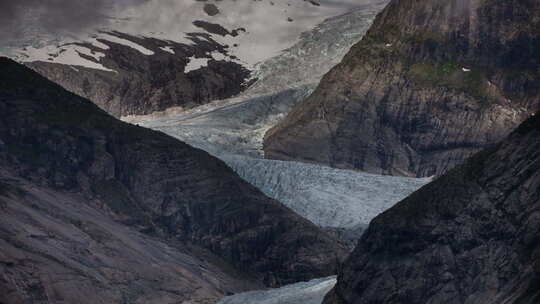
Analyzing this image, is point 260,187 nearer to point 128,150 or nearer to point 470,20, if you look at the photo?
point 128,150

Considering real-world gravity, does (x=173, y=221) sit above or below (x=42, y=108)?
below

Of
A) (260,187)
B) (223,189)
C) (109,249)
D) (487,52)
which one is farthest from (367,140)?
(109,249)

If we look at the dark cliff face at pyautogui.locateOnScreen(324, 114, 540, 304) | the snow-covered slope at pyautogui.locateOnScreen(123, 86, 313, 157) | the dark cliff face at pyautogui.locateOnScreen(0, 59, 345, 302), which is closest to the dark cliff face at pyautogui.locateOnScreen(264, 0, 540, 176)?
the snow-covered slope at pyautogui.locateOnScreen(123, 86, 313, 157)

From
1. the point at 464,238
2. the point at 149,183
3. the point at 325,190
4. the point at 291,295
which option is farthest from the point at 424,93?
the point at 464,238

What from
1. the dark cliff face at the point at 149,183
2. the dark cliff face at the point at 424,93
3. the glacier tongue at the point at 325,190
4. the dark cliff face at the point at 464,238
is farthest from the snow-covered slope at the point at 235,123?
the dark cliff face at the point at 464,238

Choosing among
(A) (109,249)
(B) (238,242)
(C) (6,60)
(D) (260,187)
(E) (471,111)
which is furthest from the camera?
(E) (471,111)

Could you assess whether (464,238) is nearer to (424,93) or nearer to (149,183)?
(149,183)

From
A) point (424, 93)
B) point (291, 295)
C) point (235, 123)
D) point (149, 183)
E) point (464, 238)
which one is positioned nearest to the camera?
point (464, 238)
